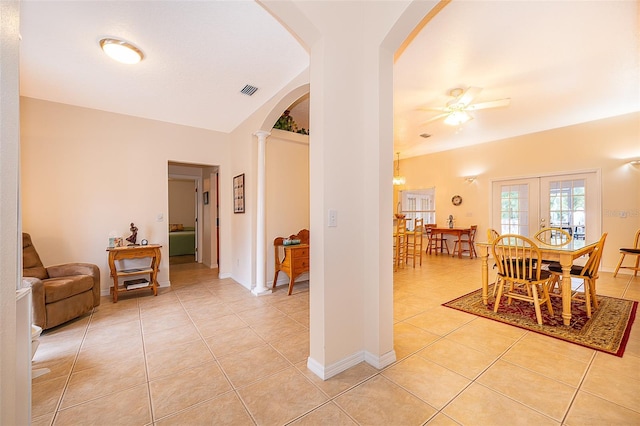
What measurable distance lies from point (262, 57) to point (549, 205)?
6.43 m

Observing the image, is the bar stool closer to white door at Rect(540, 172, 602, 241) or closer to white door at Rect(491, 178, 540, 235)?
white door at Rect(491, 178, 540, 235)

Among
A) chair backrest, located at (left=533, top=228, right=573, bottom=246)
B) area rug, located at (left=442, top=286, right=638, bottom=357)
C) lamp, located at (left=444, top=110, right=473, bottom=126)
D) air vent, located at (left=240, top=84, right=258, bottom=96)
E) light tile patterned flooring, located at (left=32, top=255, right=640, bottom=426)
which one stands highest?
air vent, located at (left=240, top=84, right=258, bottom=96)

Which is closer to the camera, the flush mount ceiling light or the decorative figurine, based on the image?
the flush mount ceiling light

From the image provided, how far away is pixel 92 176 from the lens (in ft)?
12.0

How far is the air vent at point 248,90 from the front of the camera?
10.4 feet

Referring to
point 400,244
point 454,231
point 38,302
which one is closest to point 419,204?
point 454,231

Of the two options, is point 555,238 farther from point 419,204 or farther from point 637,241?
point 419,204

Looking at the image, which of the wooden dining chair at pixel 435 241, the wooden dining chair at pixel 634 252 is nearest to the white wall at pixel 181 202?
the wooden dining chair at pixel 435 241

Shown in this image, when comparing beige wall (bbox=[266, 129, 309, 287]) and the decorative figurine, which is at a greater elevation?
beige wall (bbox=[266, 129, 309, 287])

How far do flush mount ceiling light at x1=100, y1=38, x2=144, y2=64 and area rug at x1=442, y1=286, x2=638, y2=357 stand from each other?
14.1 feet

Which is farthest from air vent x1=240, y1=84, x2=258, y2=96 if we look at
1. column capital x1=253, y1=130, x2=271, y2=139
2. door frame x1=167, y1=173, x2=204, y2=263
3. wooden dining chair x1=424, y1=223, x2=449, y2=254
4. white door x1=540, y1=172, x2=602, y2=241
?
white door x1=540, y1=172, x2=602, y2=241

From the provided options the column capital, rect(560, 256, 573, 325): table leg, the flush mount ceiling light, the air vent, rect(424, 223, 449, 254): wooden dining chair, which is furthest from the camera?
rect(424, 223, 449, 254): wooden dining chair

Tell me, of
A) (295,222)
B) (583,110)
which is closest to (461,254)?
(583,110)

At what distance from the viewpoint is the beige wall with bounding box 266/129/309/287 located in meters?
4.03
